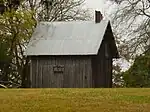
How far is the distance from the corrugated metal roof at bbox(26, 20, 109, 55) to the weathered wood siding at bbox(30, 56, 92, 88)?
0.69 metres

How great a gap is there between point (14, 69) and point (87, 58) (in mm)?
11040

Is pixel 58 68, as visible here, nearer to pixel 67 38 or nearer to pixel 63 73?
pixel 63 73

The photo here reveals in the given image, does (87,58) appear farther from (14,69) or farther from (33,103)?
(33,103)

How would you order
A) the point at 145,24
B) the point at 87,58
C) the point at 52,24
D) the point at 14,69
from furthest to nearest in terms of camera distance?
the point at 14,69 → the point at 52,24 → the point at 87,58 → the point at 145,24

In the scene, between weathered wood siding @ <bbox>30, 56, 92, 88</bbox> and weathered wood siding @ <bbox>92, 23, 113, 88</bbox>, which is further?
weathered wood siding @ <bbox>92, 23, 113, 88</bbox>

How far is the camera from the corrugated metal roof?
45250 mm

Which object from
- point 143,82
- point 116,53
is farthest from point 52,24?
point 143,82

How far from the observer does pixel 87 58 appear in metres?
45.1

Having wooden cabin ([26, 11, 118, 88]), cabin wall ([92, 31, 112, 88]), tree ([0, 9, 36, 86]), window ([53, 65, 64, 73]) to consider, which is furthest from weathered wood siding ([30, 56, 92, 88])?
tree ([0, 9, 36, 86])

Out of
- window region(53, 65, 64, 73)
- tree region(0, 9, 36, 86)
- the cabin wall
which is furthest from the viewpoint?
tree region(0, 9, 36, 86)

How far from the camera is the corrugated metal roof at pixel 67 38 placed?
4525 cm

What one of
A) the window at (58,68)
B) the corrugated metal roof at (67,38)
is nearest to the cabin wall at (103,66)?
the corrugated metal roof at (67,38)

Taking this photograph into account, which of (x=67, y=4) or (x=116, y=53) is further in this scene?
(x=67, y=4)

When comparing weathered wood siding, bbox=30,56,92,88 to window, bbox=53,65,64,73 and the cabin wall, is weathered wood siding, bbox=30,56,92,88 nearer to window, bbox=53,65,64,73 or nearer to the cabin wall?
window, bbox=53,65,64,73
